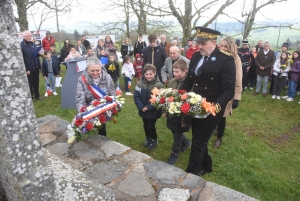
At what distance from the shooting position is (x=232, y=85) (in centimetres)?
315

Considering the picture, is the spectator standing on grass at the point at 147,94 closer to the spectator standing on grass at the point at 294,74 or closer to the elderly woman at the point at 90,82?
the elderly woman at the point at 90,82

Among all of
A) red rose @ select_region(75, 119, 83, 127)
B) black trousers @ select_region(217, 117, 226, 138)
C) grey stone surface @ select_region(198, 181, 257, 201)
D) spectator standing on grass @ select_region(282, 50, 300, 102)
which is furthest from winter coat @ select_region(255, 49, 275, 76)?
red rose @ select_region(75, 119, 83, 127)

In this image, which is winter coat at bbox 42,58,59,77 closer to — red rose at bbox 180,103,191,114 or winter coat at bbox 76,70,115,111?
winter coat at bbox 76,70,115,111

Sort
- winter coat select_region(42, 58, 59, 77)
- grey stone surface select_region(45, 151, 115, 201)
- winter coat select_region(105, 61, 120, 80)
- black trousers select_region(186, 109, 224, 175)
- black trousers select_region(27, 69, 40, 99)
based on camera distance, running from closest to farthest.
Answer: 1. grey stone surface select_region(45, 151, 115, 201)
2. black trousers select_region(186, 109, 224, 175)
3. black trousers select_region(27, 69, 40, 99)
4. winter coat select_region(42, 58, 59, 77)
5. winter coat select_region(105, 61, 120, 80)

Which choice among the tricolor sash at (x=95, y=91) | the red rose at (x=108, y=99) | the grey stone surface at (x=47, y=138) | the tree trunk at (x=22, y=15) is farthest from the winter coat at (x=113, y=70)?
the tree trunk at (x=22, y=15)

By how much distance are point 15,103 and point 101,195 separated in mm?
1135

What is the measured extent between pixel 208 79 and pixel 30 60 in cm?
615

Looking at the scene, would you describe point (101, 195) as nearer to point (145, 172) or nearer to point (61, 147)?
point (145, 172)

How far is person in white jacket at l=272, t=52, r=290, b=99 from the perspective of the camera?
28.5 ft

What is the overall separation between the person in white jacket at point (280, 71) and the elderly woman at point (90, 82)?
7.17 metres

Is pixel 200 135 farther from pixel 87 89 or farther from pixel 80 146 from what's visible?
pixel 87 89

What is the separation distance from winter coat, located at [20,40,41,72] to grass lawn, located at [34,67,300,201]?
1131 millimetres

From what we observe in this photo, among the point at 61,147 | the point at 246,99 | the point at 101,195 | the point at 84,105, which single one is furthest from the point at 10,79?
the point at 246,99

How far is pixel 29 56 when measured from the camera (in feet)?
24.2
